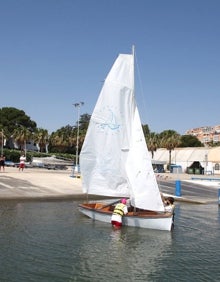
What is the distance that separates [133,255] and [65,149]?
334ft

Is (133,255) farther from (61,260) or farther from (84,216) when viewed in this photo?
(84,216)

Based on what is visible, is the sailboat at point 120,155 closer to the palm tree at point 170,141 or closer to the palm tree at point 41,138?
the palm tree at point 170,141

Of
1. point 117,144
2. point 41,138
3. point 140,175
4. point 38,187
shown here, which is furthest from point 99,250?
point 41,138

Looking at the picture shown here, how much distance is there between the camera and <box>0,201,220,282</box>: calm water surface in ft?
42.7

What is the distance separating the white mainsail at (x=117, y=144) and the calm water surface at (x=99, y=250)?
7.01 ft

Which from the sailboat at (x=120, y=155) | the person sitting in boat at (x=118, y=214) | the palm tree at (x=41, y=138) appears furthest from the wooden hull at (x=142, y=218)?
the palm tree at (x=41, y=138)

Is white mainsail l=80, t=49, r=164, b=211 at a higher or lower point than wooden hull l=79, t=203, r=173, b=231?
higher

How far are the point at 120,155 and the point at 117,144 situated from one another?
560 millimetres

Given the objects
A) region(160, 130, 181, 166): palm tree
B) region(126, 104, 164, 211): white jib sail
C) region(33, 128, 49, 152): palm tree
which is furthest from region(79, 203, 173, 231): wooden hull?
region(33, 128, 49, 152): palm tree

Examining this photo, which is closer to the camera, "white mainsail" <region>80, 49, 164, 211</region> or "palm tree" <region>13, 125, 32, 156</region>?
"white mainsail" <region>80, 49, 164, 211</region>

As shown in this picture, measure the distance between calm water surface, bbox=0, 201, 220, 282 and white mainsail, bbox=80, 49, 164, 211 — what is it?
2.14 meters

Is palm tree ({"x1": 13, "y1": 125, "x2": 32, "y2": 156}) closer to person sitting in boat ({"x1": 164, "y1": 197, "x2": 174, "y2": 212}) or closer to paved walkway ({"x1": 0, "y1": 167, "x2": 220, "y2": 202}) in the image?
paved walkway ({"x1": 0, "y1": 167, "x2": 220, "y2": 202})

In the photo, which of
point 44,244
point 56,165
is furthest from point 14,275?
point 56,165

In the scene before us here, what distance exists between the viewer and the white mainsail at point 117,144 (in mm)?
20781
